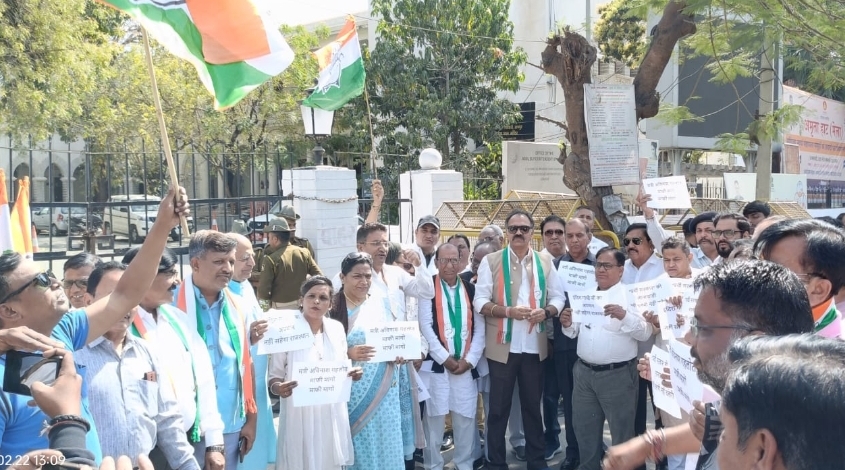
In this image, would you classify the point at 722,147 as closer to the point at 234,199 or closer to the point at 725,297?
the point at 234,199

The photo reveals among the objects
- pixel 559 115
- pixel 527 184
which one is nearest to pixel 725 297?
pixel 527 184

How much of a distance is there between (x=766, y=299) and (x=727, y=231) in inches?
172

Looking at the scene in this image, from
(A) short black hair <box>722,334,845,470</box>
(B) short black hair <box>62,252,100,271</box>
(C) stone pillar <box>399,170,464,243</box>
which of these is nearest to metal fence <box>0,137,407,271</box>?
(C) stone pillar <box>399,170,464,243</box>

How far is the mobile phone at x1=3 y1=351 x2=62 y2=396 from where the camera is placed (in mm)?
2312

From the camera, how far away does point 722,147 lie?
12.9 meters

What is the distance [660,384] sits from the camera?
12.7 feet

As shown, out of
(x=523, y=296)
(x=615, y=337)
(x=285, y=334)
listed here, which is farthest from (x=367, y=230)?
(x=615, y=337)

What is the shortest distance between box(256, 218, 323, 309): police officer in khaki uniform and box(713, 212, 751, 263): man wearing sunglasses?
4.20 metres

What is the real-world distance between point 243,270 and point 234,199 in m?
4.76

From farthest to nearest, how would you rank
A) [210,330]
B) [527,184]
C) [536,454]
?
[527,184]
[536,454]
[210,330]

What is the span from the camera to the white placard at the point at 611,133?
9414mm

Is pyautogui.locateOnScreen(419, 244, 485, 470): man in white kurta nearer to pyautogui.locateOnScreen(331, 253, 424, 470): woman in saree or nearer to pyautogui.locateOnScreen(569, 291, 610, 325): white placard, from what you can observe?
pyautogui.locateOnScreen(331, 253, 424, 470): woman in saree

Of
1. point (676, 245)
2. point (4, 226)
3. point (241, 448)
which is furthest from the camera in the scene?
point (676, 245)

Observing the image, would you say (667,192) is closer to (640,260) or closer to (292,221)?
(640,260)
